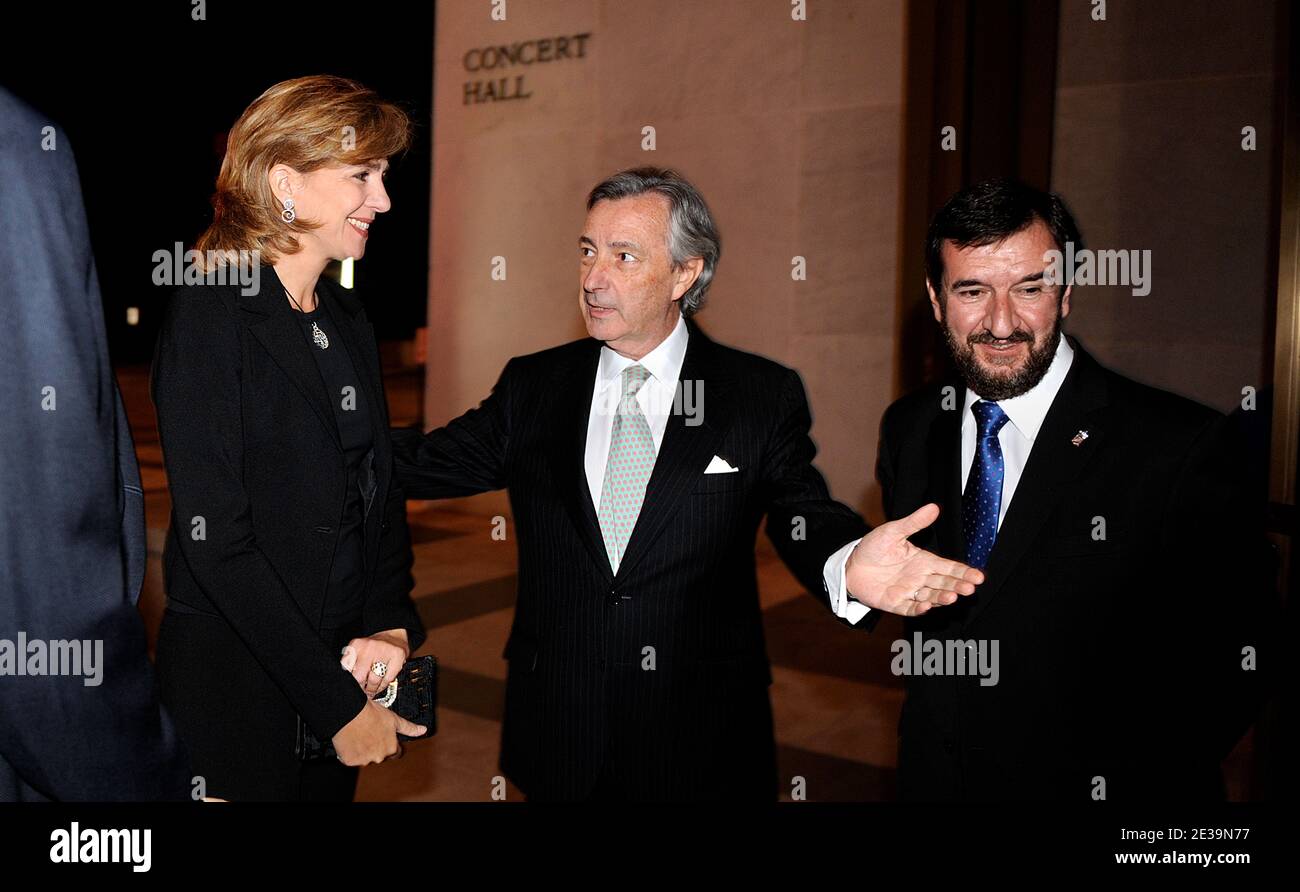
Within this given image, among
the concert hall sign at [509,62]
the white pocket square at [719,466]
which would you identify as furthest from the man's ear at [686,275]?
the concert hall sign at [509,62]

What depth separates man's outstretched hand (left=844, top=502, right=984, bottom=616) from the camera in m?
1.93

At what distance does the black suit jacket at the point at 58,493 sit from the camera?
40.3 inches

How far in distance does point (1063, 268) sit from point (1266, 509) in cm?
125

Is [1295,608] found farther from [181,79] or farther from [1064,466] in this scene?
[181,79]

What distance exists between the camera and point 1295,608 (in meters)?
2.57

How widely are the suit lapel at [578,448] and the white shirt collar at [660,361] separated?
0.11ft

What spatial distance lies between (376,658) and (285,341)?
2.21 feet

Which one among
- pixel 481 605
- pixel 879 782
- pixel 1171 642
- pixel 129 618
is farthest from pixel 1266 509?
pixel 481 605

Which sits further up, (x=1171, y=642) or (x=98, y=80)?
(x=98, y=80)

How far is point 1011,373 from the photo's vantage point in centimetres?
206

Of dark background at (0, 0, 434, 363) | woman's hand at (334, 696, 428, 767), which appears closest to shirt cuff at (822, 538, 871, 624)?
woman's hand at (334, 696, 428, 767)

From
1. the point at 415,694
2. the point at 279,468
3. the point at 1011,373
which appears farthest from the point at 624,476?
the point at 1011,373
